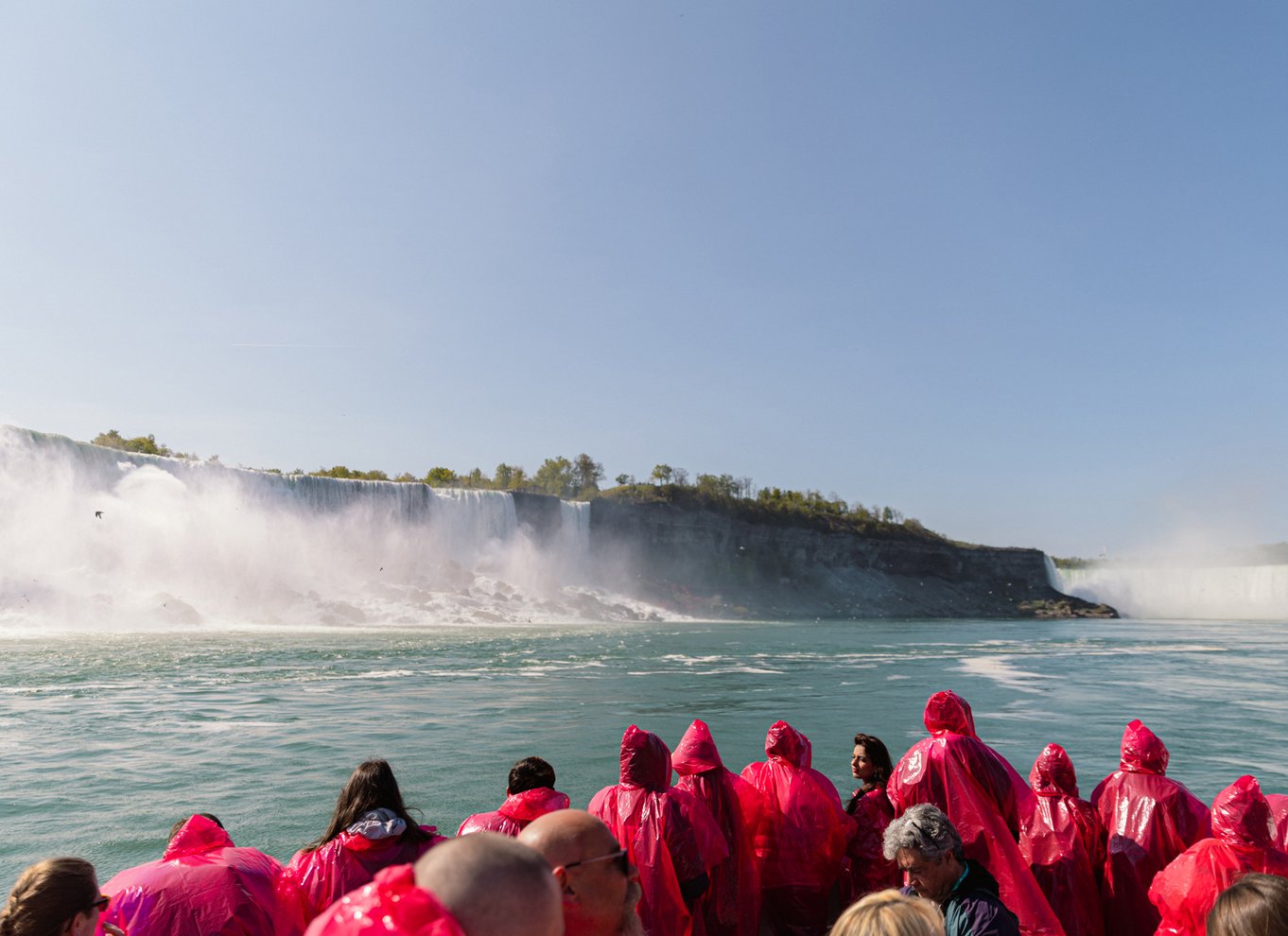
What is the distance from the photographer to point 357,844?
3.60m

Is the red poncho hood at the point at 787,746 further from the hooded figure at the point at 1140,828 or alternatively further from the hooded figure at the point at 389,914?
the hooded figure at the point at 389,914

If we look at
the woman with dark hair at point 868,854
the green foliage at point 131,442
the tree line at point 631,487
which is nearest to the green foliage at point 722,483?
the tree line at point 631,487

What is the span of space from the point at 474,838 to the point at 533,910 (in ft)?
0.38

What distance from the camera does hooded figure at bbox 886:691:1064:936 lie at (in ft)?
13.1

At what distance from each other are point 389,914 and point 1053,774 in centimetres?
444

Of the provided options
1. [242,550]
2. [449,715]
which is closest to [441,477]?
[242,550]

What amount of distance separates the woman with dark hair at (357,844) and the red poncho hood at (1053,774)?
10.3ft

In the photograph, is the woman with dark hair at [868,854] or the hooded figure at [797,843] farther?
the woman with dark hair at [868,854]

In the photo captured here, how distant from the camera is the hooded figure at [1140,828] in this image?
14.1 feet

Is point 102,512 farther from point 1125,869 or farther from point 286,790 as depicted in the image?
point 1125,869

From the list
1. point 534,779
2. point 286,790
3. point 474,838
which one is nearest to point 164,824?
point 286,790

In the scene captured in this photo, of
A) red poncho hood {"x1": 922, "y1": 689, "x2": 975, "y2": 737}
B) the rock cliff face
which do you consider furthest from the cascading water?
red poncho hood {"x1": 922, "y1": 689, "x2": 975, "y2": 737}

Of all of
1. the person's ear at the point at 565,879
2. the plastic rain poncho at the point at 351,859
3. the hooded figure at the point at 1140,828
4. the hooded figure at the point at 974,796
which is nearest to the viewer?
the person's ear at the point at 565,879

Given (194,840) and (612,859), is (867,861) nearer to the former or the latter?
(194,840)
